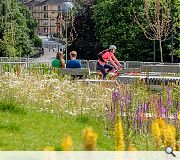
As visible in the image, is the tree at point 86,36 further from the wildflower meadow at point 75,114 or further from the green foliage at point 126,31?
the wildflower meadow at point 75,114

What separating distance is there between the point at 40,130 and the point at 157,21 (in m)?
29.8

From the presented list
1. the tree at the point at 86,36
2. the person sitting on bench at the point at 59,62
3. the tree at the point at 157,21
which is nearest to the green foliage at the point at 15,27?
the tree at the point at 86,36

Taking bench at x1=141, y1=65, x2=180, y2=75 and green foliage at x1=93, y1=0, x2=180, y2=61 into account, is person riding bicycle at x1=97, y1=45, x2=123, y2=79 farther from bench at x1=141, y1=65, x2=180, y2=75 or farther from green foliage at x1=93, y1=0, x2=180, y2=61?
green foliage at x1=93, y1=0, x2=180, y2=61

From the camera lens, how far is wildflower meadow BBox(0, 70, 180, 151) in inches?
324

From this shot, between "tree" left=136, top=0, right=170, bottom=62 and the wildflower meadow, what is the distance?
23716 millimetres

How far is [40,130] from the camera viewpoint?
9414 millimetres

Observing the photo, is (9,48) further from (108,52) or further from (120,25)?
(108,52)

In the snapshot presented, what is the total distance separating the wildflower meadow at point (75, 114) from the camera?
324 inches

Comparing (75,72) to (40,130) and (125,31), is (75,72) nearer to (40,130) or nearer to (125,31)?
(40,130)

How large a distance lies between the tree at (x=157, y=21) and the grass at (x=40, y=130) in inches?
991

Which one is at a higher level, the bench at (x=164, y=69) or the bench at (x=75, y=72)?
the bench at (x=75, y=72)

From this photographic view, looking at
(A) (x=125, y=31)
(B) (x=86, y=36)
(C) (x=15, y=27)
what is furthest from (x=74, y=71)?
(C) (x=15, y=27)

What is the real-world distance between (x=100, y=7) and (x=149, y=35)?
25.3ft

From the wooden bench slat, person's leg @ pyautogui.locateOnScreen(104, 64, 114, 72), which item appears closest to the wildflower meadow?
the wooden bench slat
